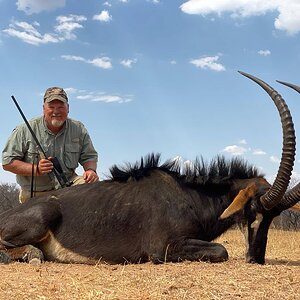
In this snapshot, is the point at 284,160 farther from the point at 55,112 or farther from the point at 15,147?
the point at 15,147

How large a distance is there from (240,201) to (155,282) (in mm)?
2094

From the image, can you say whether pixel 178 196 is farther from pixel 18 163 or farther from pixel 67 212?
pixel 18 163

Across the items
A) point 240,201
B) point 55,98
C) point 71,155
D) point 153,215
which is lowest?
point 153,215

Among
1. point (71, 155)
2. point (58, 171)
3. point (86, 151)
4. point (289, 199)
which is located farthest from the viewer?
point (86, 151)

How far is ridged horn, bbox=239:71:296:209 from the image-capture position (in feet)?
19.6

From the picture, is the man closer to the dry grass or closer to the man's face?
the man's face

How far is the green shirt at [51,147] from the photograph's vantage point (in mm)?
7648

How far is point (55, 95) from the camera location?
25.8ft

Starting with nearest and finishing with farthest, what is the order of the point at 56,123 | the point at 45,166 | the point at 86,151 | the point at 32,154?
the point at 45,166
the point at 32,154
the point at 56,123
the point at 86,151

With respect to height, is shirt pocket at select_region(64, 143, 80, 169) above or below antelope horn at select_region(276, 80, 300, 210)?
above

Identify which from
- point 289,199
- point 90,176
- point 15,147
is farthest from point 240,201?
point 15,147

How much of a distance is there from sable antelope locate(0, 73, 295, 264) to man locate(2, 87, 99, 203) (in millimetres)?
951

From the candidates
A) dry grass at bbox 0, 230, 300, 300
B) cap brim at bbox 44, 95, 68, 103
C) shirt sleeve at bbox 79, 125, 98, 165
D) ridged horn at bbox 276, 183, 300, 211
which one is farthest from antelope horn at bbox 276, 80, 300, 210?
cap brim at bbox 44, 95, 68, 103

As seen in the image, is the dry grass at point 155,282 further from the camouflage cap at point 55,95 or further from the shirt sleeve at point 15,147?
the camouflage cap at point 55,95
